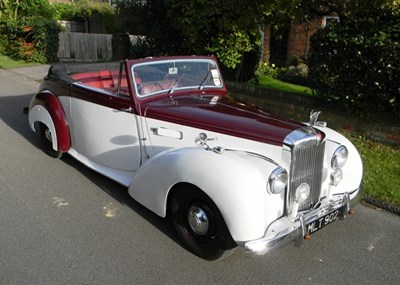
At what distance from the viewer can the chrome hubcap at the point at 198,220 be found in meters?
3.00

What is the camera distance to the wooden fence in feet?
49.1

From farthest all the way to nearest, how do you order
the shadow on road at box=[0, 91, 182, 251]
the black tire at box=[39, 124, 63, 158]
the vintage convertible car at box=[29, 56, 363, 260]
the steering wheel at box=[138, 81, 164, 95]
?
the black tire at box=[39, 124, 63, 158], the steering wheel at box=[138, 81, 164, 95], the shadow on road at box=[0, 91, 182, 251], the vintage convertible car at box=[29, 56, 363, 260]

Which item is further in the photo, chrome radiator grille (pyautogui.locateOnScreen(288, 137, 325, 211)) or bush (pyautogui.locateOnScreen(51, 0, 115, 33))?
bush (pyautogui.locateOnScreen(51, 0, 115, 33))

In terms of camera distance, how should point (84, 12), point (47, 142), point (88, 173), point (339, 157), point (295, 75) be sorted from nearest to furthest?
1. point (339, 157)
2. point (88, 173)
3. point (47, 142)
4. point (295, 75)
5. point (84, 12)

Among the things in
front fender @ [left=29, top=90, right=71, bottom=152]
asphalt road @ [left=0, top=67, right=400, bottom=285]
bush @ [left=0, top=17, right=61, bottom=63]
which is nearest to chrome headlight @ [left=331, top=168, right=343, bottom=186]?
asphalt road @ [left=0, top=67, right=400, bottom=285]

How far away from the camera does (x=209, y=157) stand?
285 cm

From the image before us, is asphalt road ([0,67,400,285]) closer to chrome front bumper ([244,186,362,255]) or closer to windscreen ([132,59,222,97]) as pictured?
chrome front bumper ([244,186,362,255])

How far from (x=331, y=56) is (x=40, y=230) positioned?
4.82 meters

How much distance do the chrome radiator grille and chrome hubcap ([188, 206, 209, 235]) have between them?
69 cm

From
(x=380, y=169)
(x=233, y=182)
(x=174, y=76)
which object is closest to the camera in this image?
(x=233, y=182)

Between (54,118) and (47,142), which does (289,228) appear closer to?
(54,118)

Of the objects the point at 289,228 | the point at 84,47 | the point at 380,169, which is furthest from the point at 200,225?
the point at 84,47

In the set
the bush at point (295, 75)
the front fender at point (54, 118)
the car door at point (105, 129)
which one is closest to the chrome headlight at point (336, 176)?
the car door at point (105, 129)

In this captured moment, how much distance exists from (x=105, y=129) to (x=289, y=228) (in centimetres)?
223
